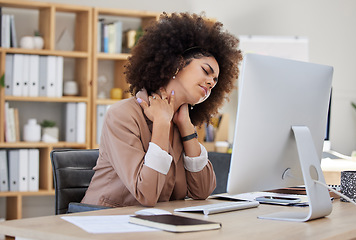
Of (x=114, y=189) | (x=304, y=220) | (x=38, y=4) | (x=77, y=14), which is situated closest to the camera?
(x=304, y=220)

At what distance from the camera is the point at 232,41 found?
7.07 feet

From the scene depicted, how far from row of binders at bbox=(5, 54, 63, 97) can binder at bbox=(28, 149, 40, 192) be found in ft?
1.48

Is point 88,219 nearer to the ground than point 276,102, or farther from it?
nearer to the ground

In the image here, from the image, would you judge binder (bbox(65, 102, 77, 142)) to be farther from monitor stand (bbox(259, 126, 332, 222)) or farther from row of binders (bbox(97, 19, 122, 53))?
monitor stand (bbox(259, 126, 332, 222))

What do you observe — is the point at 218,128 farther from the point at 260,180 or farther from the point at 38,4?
the point at 260,180

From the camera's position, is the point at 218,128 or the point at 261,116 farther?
the point at 218,128

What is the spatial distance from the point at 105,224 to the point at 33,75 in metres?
3.09

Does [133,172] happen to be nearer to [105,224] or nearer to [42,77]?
[105,224]

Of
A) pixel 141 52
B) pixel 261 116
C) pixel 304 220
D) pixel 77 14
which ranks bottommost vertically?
pixel 304 220

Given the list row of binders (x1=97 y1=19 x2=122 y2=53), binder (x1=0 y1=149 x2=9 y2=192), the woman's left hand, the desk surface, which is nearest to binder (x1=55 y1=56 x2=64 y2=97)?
row of binders (x1=97 y1=19 x2=122 y2=53)

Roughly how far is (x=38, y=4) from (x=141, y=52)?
239 centimetres

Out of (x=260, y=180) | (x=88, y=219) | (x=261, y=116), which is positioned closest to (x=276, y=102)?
(x=261, y=116)

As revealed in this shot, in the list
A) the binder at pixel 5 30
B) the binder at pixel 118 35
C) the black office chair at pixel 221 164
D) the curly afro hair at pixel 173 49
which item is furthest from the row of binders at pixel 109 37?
the curly afro hair at pixel 173 49

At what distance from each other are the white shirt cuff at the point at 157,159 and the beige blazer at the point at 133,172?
2cm
